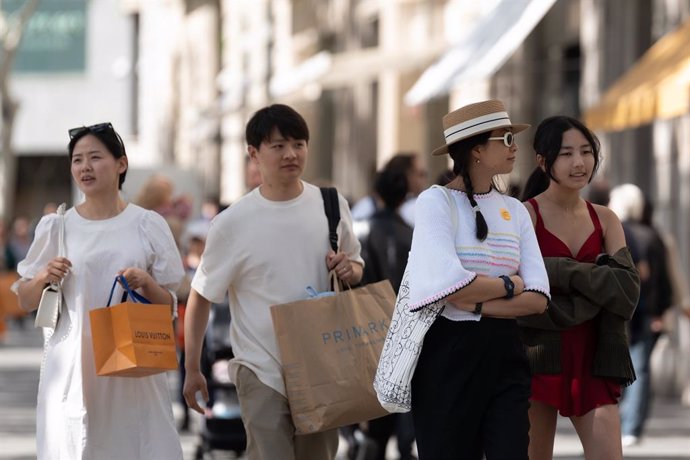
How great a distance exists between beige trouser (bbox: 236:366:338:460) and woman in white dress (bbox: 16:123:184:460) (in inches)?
13.2

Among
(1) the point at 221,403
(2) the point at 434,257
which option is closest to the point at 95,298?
(2) the point at 434,257

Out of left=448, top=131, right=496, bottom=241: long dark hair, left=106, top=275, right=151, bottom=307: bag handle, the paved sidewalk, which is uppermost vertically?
left=448, top=131, right=496, bottom=241: long dark hair

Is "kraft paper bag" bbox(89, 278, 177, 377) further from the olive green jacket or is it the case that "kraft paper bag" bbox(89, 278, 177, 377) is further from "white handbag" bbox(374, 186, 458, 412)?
the olive green jacket

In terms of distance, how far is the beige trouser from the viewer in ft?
25.2

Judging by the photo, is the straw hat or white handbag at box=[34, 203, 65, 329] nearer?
the straw hat

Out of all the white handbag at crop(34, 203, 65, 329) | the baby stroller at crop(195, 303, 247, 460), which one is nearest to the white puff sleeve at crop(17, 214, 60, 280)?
the white handbag at crop(34, 203, 65, 329)

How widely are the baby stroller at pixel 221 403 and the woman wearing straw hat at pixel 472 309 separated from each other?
5112 mm

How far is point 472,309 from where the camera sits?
664 centimetres

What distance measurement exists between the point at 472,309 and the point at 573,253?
3.55ft

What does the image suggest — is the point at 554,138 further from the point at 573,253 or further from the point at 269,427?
the point at 269,427

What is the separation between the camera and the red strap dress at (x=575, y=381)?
24.6ft

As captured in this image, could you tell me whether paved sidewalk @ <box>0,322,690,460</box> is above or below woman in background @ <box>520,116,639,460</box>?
below

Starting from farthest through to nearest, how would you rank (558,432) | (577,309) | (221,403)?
(558,432)
(221,403)
(577,309)

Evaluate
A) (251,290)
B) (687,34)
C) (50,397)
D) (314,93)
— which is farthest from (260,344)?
(314,93)
